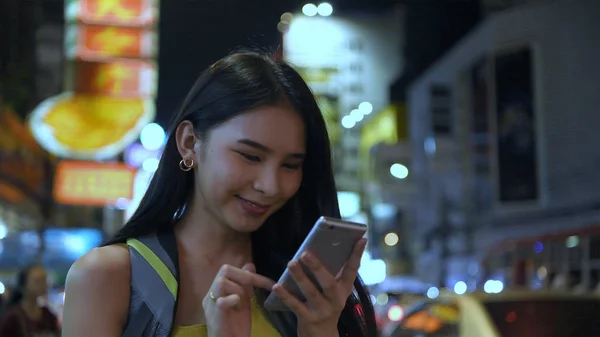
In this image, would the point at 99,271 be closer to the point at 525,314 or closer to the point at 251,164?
the point at 251,164

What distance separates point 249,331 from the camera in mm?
1596

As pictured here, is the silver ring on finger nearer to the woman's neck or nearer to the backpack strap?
the backpack strap

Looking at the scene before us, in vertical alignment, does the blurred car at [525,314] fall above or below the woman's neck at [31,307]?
above

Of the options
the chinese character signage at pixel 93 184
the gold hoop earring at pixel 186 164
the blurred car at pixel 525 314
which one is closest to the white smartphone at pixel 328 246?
the gold hoop earring at pixel 186 164

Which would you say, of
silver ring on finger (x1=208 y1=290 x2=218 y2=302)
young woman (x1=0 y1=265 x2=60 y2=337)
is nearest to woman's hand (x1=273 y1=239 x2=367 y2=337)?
silver ring on finger (x1=208 y1=290 x2=218 y2=302)

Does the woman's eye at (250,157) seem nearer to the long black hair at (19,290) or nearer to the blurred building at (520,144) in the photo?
the long black hair at (19,290)

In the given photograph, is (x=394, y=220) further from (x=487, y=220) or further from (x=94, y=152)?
(x=94, y=152)

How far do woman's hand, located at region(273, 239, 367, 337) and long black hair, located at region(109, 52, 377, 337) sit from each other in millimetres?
160

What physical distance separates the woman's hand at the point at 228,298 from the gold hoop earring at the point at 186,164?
1.06 feet

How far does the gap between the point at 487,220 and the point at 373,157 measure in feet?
21.1

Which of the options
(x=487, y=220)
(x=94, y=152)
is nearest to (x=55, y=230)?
(x=487, y=220)

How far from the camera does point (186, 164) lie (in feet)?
5.88

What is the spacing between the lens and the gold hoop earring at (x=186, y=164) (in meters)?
1.79

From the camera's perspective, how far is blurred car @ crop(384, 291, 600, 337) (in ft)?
16.4
